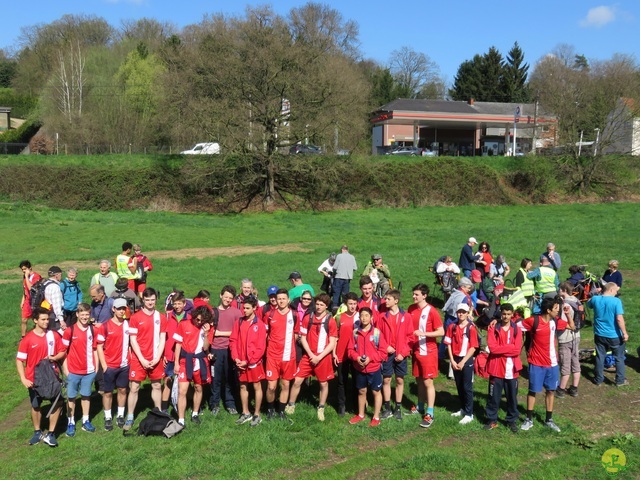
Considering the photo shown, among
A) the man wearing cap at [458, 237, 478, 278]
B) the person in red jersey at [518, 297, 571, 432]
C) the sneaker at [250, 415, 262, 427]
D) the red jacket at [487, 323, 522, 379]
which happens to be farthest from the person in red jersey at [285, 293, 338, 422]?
the man wearing cap at [458, 237, 478, 278]

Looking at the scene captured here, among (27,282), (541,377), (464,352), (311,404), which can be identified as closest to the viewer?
(541,377)

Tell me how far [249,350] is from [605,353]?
18.0 feet

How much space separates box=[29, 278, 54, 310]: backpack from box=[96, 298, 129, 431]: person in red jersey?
3.29 m

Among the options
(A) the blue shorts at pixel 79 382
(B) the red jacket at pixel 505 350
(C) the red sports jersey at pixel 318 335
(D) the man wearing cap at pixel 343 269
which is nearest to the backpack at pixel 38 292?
(A) the blue shorts at pixel 79 382

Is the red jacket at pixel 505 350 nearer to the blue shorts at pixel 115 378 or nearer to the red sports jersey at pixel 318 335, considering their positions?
A: the red sports jersey at pixel 318 335

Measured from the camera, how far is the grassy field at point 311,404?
6.43m

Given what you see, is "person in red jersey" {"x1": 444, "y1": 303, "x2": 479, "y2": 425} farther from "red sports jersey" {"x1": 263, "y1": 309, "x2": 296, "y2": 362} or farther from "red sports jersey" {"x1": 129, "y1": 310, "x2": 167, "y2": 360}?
"red sports jersey" {"x1": 129, "y1": 310, "x2": 167, "y2": 360}

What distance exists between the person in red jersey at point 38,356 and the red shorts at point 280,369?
255 cm

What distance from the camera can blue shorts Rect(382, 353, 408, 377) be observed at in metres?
7.52

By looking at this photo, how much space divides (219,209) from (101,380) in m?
27.1

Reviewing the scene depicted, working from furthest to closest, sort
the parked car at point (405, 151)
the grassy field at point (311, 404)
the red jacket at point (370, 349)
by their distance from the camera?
the parked car at point (405, 151)
the red jacket at point (370, 349)
the grassy field at point (311, 404)

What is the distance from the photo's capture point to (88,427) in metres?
7.52

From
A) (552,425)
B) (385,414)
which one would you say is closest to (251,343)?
(385,414)

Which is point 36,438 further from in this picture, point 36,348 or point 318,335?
point 318,335
